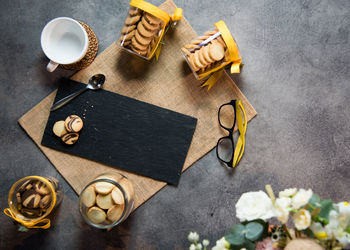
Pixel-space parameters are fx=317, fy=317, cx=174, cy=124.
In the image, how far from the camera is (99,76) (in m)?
1.04

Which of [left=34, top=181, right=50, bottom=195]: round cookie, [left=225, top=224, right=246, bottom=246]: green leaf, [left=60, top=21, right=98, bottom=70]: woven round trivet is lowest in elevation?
[left=225, top=224, right=246, bottom=246]: green leaf

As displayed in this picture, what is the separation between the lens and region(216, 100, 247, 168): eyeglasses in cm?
104

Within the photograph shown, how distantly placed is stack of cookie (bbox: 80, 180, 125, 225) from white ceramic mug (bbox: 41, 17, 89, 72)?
0.40 m

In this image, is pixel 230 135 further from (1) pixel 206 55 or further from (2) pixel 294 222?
(2) pixel 294 222

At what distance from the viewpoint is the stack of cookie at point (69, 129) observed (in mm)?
1020

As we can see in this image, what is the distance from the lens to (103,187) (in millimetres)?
913

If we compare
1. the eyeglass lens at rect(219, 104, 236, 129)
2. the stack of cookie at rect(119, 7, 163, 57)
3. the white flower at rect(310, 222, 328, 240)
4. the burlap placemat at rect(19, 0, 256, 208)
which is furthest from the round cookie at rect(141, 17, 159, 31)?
the white flower at rect(310, 222, 328, 240)

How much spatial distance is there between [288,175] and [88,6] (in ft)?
2.90

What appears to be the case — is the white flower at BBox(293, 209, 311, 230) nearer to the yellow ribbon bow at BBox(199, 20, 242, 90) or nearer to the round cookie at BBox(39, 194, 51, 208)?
the yellow ribbon bow at BBox(199, 20, 242, 90)

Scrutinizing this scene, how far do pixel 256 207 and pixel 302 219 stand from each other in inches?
3.5

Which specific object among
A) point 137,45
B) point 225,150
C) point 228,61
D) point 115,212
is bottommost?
point 225,150

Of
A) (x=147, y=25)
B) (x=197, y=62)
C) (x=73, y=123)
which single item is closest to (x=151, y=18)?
(x=147, y=25)

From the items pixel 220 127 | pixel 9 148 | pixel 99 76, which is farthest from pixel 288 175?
pixel 9 148

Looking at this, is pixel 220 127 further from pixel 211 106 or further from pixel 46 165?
pixel 46 165
